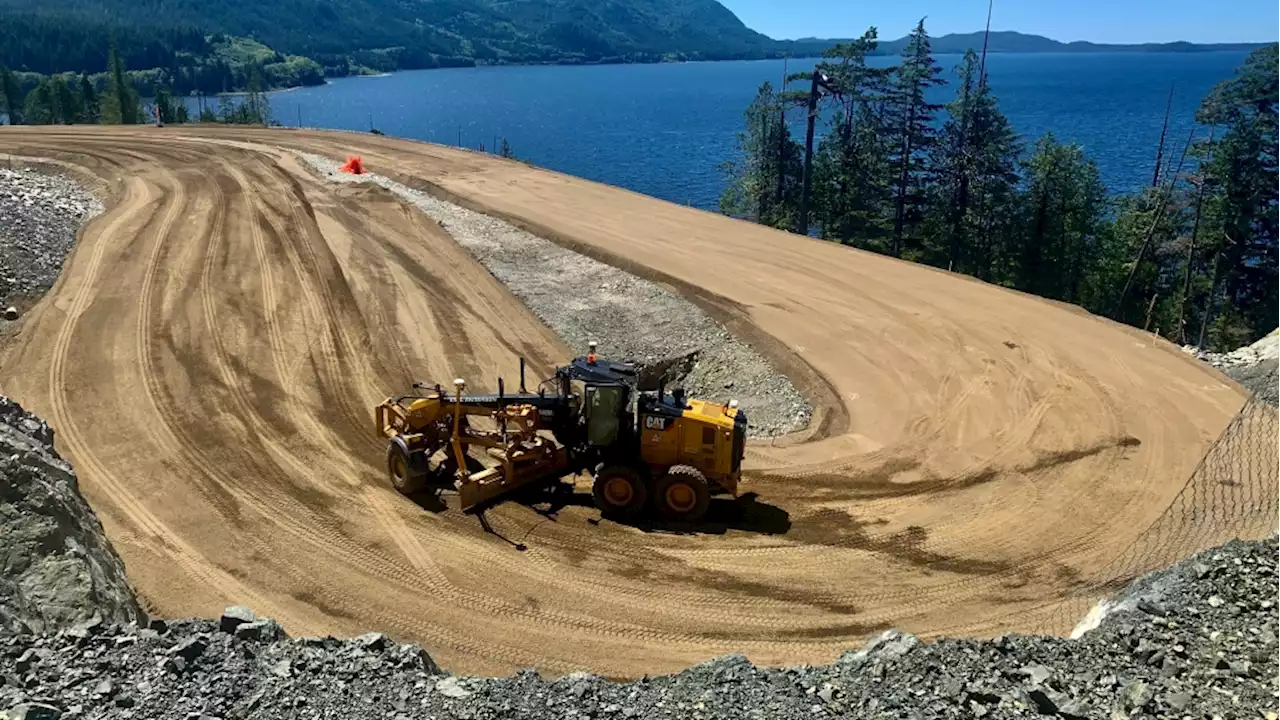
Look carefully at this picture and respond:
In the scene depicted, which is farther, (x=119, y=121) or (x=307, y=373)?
(x=119, y=121)

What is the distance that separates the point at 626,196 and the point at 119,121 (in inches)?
2291

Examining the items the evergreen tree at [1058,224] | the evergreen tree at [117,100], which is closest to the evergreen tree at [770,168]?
the evergreen tree at [1058,224]

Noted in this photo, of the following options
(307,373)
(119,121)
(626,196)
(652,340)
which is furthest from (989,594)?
(119,121)

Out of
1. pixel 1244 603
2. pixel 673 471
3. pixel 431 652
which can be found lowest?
pixel 431 652

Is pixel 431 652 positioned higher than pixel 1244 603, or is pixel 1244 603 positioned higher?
pixel 1244 603

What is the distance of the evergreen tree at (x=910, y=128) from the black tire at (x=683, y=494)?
3056cm

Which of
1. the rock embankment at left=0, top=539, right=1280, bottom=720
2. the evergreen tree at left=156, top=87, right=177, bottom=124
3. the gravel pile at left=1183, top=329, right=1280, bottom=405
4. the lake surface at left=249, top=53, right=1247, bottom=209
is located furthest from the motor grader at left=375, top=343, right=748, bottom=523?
the evergreen tree at left=156, top=87, right=177, bottom=124

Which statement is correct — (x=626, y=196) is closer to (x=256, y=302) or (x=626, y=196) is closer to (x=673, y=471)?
(x=256, y=302)

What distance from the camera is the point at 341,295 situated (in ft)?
75.2

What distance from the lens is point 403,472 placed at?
45.1 feet

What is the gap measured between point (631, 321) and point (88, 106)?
77.5 metres

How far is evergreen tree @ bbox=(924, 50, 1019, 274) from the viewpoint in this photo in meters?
38.6

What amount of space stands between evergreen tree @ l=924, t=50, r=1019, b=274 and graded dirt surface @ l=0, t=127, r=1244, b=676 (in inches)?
547

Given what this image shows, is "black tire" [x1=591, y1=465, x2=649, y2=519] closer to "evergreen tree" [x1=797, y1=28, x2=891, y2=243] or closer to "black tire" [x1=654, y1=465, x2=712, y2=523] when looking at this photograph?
"black tire" [x1=654, y1=465, x2=712, y2=523]
